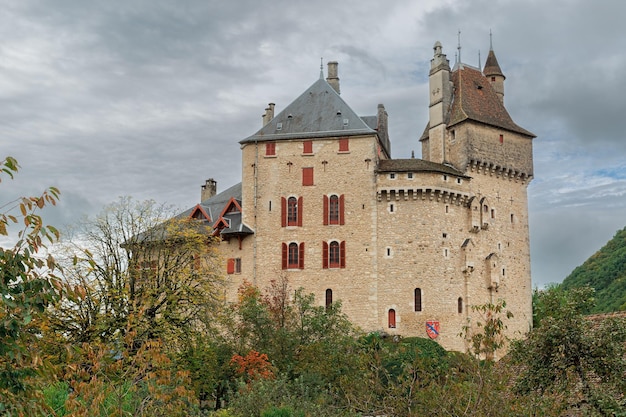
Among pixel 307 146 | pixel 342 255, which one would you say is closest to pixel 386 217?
pixel 342 255

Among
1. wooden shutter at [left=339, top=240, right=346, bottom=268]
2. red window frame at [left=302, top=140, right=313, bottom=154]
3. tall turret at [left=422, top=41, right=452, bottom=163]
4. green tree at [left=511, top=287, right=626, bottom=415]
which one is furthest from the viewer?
tall turret at [left=422, top=41, right=452, bottom=163]

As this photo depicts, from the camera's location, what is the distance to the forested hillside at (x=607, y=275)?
63000 millimetres

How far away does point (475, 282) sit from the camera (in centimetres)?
4481

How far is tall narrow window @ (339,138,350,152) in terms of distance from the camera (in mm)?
45094

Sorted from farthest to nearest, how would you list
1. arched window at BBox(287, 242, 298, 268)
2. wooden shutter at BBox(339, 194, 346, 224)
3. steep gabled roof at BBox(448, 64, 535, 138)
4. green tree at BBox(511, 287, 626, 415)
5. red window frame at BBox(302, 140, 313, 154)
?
steep gabled roof at BBox(448, 64, 535, 138) → red window frame at BBox(302, 140, 313, 154) → arched window at BBox(287, 242, 298, 268) → wooden shutter at BBox(339, 194, 346, 224) → green tree at BBox(511, 287, 626, 415)

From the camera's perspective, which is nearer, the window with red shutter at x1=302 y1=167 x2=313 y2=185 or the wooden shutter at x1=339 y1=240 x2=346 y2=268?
the wooden shutter at x1=339 y1=240 x2=346 y2=268

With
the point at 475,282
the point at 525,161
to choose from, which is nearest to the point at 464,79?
the point at 525,161

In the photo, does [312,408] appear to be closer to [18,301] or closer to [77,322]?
[18,301]

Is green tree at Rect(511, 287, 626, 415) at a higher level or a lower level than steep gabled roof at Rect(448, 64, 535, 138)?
lower

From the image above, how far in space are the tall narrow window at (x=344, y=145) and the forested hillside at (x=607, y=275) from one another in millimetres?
26782

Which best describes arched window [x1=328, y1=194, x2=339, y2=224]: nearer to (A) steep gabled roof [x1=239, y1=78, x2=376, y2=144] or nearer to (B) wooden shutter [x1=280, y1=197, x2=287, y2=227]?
(B) wooden shutter [x1=280, y1=197, x2=287, y2=227]

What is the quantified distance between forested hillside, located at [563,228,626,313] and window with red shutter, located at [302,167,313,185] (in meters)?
27.9

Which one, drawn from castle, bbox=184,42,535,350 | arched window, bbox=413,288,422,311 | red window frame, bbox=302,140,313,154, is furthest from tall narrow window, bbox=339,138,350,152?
arched window, bbox=413,288,422,311

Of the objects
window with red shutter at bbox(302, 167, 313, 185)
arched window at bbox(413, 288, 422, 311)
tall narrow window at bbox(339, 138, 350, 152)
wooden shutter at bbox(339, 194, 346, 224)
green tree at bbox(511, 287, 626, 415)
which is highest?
tall narrow window at bbox(339, 138, 350, 152)
